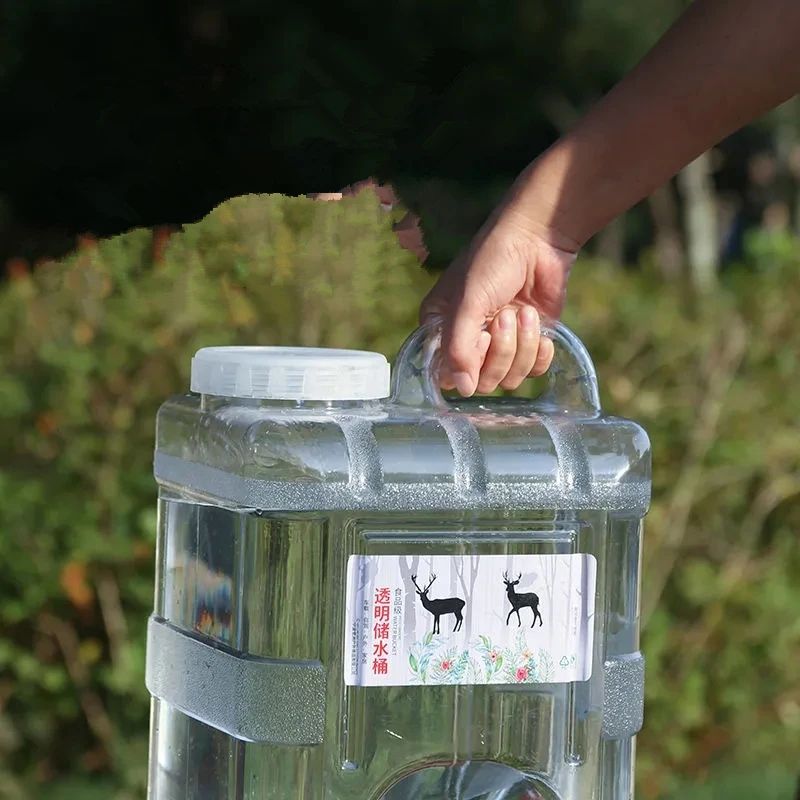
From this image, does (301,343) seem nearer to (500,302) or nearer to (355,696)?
(500,302)

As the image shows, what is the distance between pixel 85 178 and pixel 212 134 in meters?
0.20

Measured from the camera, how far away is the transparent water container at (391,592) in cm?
177

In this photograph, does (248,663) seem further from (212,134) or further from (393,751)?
(212,134)

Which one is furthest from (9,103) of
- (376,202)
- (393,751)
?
(393,751)

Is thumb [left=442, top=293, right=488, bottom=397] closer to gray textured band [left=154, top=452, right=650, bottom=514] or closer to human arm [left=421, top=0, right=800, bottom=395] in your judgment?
human arm [left=421, top=0, right=800, bottom=395]

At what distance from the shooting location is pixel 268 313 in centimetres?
334

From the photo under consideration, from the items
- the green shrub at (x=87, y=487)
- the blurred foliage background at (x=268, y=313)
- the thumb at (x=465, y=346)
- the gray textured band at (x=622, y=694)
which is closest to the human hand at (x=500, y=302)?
the thumb at (x=465, y=346)

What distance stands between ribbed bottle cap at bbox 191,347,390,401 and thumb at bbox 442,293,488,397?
0.09 metres

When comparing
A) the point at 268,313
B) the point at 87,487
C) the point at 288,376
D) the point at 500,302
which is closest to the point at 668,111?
the point at 500,302

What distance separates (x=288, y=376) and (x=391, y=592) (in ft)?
0.97

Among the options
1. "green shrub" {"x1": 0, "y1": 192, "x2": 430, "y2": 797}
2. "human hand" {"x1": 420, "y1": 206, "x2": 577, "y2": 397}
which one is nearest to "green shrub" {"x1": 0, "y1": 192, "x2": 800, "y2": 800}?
"green shrub" {"x1": 0, "y1": 192, "x2": 430, "y2": 797}

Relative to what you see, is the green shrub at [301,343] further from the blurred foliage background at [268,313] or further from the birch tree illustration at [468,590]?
the birch tree illustration at [468,590]

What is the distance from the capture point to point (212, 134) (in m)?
2.17

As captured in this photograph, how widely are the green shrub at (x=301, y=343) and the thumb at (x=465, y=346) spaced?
0.32 metres
